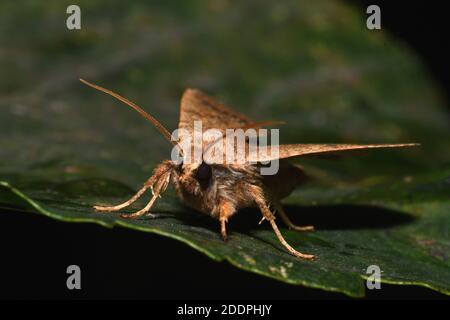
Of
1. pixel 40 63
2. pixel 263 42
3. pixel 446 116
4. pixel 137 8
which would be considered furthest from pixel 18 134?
pixel 446 116

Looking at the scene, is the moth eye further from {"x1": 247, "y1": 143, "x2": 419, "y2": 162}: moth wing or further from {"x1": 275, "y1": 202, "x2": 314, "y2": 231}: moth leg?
{"x1": 275, "y1": 202, "x2": 314, "y2": 231}: moth leg

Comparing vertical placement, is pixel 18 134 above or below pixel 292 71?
below

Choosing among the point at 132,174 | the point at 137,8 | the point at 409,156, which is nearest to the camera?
the point at 132,174

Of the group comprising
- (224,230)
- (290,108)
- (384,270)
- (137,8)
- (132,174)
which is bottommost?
(384,270)

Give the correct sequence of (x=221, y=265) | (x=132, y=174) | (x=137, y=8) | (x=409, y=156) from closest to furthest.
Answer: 1. (x=221, y=265)
2. (x=132, y=174)
3. (x=409, y=156)
4. (x=137, y=8)

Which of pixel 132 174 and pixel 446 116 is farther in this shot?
pixel 446 116

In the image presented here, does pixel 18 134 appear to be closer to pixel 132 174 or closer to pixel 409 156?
pixel 132 174

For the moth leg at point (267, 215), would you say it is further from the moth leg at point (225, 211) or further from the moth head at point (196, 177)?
the moth head at point (196, 177)
